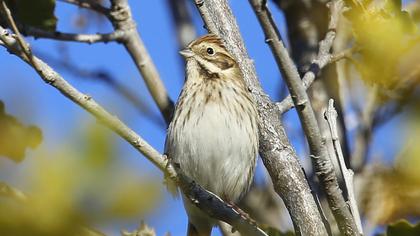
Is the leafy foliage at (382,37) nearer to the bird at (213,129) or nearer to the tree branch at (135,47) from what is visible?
the bird at (213,129)

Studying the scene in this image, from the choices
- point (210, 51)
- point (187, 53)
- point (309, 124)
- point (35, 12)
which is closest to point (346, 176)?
point (309, 124)

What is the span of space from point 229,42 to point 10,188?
2.72m

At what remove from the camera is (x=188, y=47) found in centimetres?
504

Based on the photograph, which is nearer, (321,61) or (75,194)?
(75,194)

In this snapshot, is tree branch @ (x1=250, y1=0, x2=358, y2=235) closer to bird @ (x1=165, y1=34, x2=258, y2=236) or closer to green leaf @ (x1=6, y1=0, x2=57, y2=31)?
bird @ (x1=165, y1=34, x2=258, y2=236)

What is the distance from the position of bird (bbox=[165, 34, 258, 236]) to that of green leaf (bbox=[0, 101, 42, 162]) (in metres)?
2.38

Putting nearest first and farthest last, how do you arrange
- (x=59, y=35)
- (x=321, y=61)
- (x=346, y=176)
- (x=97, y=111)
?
(x=97, y=111), (x=346, y=176), (x=321, y=61), (x=59, y=35)

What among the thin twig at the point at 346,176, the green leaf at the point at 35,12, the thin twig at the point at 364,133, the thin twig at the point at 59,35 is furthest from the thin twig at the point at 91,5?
the thin twig at the point at 346,176

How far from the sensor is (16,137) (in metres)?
2.01

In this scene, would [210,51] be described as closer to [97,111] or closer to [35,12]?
[35,12]

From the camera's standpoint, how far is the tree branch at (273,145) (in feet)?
11.0

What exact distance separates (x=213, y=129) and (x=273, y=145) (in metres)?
0.86

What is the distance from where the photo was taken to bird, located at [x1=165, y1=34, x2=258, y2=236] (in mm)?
4500

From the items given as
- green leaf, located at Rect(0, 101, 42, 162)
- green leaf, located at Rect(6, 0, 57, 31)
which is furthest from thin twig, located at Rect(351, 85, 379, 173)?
green leaf, located at Rect(0, 101, 42, 162)
